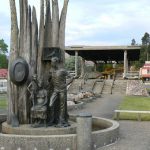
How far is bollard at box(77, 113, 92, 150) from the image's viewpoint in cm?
974

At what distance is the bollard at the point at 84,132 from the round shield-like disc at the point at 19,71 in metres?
2.57

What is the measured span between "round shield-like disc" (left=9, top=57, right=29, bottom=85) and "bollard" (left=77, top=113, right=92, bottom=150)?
257 centimetres

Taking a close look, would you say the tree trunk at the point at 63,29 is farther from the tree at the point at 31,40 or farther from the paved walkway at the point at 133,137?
the paved walkway at the point at 133,137

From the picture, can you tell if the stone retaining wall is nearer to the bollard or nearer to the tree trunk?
the tree trunk

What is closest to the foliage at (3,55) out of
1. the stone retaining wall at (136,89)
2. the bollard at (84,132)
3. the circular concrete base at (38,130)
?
the stone retaining wall at (136,89)

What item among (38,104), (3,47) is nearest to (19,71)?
(38,104)

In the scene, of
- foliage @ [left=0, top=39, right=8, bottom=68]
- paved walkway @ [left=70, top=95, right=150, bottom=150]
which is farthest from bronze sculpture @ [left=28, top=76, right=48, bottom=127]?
foliage @ [left=0, top=39, right=8, bottom=68]

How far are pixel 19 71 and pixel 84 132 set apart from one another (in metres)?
2.97

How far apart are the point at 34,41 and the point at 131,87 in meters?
30.6

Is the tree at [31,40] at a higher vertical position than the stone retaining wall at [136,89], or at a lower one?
higher

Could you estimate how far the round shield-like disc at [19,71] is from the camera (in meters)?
11.6

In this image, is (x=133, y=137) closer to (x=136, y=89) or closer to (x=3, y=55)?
(x=136, y=89)

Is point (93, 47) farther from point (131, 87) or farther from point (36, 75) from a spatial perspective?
point (36, 75)

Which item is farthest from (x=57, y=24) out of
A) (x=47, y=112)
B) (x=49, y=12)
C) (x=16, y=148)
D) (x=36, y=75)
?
(x=16, y=148)
